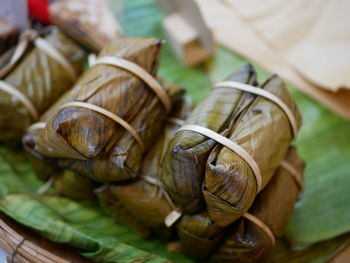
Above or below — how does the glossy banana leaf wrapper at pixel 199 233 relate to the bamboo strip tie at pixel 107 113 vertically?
below

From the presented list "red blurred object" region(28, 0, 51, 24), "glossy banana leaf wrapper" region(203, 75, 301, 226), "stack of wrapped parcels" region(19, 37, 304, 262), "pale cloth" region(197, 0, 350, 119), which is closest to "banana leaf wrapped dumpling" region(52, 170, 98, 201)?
"stack of wrapped parcels" region(19, 37, 304, 262)

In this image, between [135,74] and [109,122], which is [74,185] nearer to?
[109,122]

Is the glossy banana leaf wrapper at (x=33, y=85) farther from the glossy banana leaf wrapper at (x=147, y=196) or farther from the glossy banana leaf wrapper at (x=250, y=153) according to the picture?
the glossy banana leaf wrapper at (x=250, y=153)

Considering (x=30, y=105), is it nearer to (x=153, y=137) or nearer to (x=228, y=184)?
(x=153, y=137)

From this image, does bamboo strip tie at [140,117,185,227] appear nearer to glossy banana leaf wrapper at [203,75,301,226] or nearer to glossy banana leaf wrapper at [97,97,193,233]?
glossy banana leaf wrapper at [97,97,193,233]

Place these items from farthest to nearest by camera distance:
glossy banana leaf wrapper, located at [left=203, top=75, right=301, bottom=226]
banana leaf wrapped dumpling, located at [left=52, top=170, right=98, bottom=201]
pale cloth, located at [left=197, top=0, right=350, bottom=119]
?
pale cloth, located at [left=197, top=0, right=350, bottom=119] → banana leaf wrapped dumpling, located at [left=52, top=170, right=98, bottom=201] → glossy banana leaf wrapper, located at [left=203, top=75, right=301, bottom=226]

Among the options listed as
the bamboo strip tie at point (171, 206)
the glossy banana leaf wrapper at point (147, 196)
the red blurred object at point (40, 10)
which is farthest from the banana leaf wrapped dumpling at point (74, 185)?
the red blurred object at point (40, 10)

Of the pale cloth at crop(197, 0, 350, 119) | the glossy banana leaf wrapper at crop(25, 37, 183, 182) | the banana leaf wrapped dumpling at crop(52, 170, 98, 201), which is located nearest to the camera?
the glossy banana leaf wrapper at crop(25, 37, 183, 182)

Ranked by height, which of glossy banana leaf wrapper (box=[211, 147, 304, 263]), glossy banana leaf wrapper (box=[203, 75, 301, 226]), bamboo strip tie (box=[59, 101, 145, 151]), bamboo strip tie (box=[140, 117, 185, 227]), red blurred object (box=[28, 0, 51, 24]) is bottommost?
glossy banana leaf wrapper (box=[211, 147, 304, 263])

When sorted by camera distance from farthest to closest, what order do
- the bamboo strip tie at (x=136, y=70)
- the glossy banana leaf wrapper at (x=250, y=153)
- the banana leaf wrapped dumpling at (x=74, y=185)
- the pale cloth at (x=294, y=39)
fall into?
the pale cloth at (x=294, y=39) → the banana leaf wrapped dumpling at (x=74, y=185) → the bamboo strip tie at (x=136, y=70) → the glossy banana leaf wrapper at (x=250, y=153)
